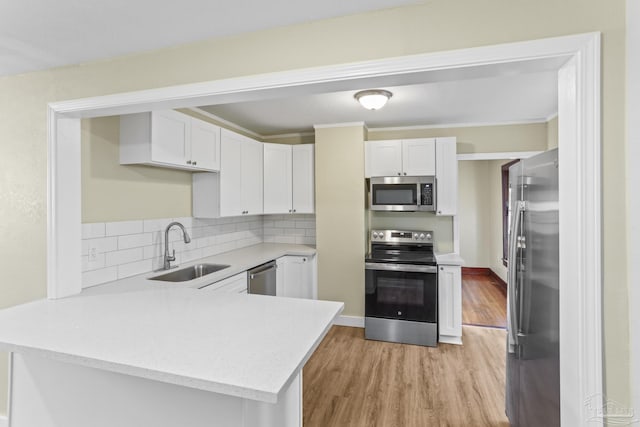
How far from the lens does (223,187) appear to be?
3.18m

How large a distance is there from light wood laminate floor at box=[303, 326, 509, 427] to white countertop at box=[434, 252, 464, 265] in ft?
2.84

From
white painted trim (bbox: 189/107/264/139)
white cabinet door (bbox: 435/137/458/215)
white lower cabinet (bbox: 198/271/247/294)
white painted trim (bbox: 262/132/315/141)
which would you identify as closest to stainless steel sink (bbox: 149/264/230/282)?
white lower cabinet (bbox: 198/271/247/294)

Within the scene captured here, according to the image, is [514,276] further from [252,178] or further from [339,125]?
[252,178]

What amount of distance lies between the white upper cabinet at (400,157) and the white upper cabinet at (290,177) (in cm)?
75

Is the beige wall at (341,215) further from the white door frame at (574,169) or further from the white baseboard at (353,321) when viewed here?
the white door frame at (574,169)

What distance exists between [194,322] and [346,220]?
8.41 ft

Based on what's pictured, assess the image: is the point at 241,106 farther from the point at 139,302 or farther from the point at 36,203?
the point at 139,302

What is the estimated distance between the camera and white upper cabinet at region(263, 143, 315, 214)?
4.00m

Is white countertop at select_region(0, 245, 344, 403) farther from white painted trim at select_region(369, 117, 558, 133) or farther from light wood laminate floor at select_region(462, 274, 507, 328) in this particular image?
light wood laminate floor at select_region(462, 274, 507, 328)

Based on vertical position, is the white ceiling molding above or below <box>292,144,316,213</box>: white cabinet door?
above

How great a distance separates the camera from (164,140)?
8.09 feet

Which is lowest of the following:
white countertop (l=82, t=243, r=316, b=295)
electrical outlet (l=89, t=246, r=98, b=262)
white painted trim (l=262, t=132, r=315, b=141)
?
white countertop (l=82, t=243, r=316, b=295)

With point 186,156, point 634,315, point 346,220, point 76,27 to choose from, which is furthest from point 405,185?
point 76,27

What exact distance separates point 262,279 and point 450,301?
1983mm
